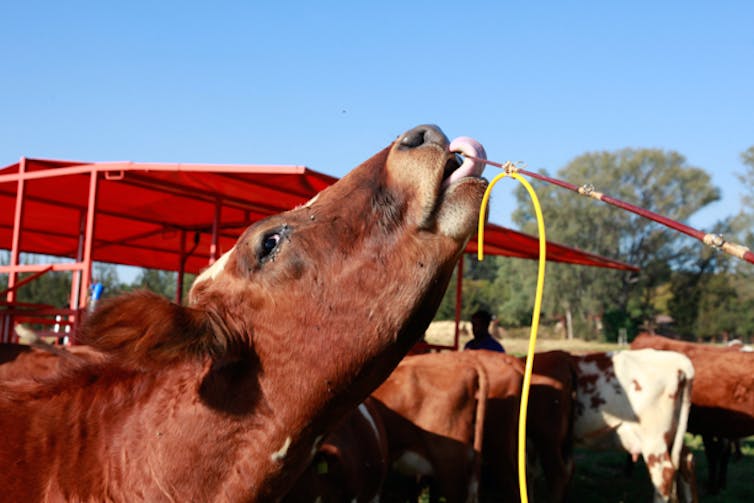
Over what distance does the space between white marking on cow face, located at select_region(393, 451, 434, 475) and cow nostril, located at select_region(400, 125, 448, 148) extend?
4.27 metres

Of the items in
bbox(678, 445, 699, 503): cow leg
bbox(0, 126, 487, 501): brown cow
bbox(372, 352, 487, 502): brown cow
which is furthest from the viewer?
bbox(678, 445, 699, 503): cow leg

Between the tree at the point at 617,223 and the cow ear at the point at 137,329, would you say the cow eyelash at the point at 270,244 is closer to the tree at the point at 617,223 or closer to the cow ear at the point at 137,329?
the cow ear at the point at 137,329

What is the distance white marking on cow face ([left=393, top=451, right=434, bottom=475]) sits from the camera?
19.2 feet

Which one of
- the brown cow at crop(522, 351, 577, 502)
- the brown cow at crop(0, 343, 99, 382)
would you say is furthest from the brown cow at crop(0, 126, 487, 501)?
the brown cow at crop(522, 351, 577, 502)

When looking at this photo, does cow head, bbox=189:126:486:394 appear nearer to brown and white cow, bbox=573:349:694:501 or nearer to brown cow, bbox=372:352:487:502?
brown cow, bbox=372:352:487:502

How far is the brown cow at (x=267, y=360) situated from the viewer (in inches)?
78.0

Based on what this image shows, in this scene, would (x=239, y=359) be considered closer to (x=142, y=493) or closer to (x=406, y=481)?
(x=142, y=493)

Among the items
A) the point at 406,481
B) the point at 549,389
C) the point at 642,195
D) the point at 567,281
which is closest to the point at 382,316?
the point at 406,481

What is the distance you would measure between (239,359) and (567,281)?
50184mm

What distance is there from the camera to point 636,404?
7777 mm

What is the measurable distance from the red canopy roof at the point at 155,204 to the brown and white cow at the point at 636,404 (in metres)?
2.53

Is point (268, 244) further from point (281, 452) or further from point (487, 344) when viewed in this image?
point (487, 344)

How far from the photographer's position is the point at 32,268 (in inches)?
267

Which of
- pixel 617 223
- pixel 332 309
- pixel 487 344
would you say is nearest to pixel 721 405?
pixel 487 344
